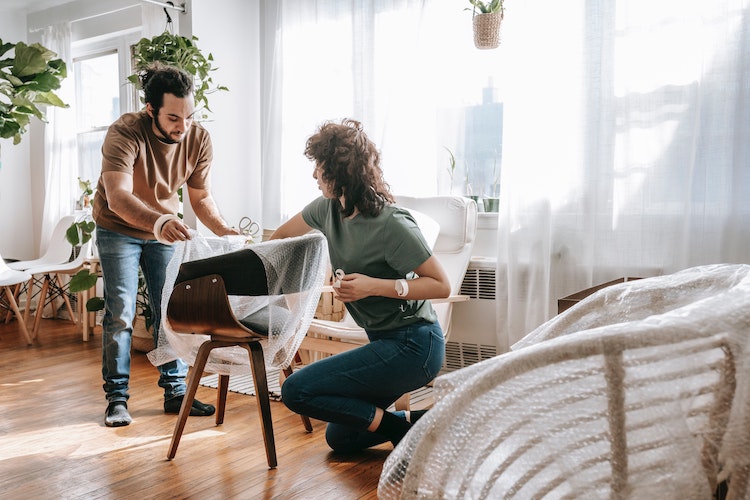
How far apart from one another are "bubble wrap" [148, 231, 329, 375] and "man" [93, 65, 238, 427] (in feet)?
0.88

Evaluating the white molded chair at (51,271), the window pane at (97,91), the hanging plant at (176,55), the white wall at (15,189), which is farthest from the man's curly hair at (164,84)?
the white wall at (15,189)

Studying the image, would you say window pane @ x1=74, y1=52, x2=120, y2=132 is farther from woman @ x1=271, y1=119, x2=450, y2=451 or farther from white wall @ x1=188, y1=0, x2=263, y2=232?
woman @ x1=271, y1=119, x2=450, y2=451

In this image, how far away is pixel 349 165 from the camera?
2.14 metres

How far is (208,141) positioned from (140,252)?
1.89 ft

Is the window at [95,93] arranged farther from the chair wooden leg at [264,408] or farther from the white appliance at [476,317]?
the chair wooden leg at [264,408]

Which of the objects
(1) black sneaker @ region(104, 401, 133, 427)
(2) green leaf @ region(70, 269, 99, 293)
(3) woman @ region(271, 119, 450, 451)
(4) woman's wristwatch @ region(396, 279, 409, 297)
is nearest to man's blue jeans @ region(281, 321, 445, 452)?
(3) woman @ region(271, 119, 450, 451)

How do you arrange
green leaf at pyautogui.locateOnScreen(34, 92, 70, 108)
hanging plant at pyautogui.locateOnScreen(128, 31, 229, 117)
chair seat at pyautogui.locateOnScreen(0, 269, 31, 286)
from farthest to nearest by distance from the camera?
1. green leaf at pyautogui.locateOnScreen(34, 92, 70, 108)
2. chair seat at pyautogui.locateOnScreen(0, 269, 31, 286)
3. hanging plant at pyautogui.locateOnScreen(128, 31, 229, 117)

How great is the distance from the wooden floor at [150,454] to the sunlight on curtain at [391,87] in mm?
1465

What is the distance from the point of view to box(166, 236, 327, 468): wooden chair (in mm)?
2250

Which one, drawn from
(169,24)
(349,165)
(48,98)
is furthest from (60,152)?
(349,165)

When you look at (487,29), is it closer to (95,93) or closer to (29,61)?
(29,61)

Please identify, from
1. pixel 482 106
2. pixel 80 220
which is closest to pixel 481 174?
pixel 482 106

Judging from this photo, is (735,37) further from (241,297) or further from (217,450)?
(217,450)

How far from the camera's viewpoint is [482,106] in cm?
360
